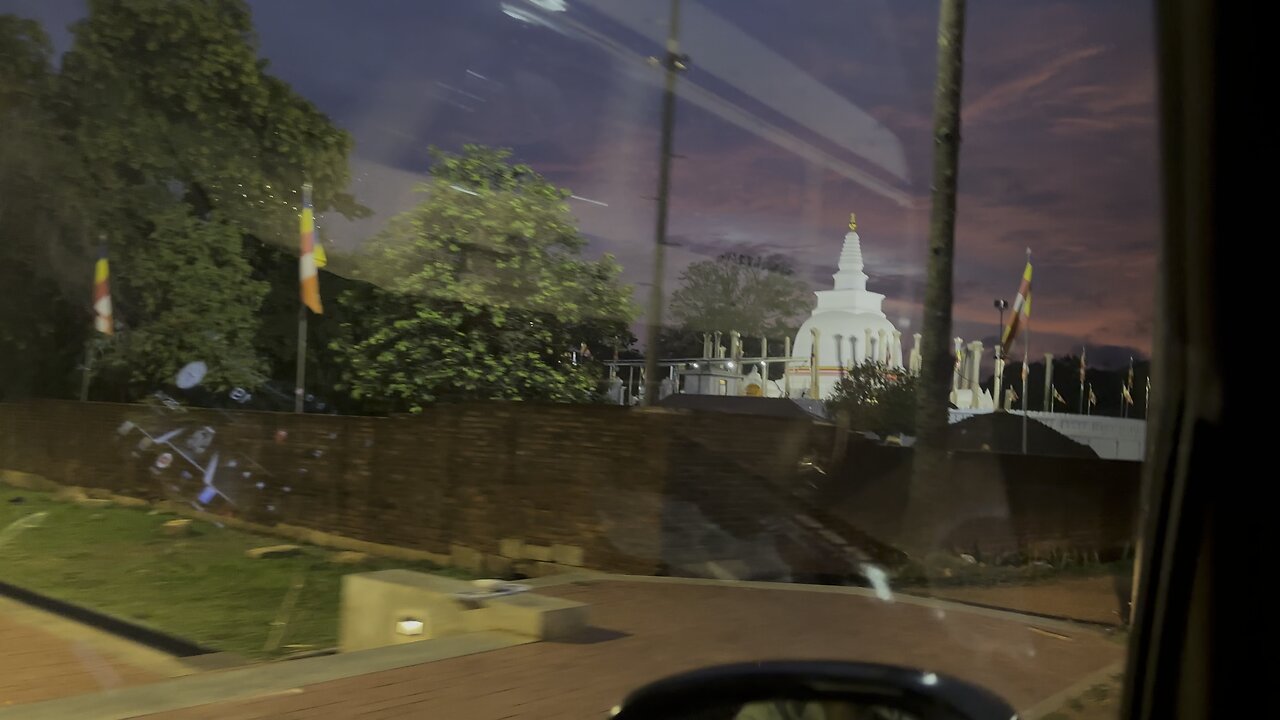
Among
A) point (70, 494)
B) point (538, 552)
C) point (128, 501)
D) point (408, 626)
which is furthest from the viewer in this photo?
point (70, 494)

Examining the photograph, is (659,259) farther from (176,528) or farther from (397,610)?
(176,528)

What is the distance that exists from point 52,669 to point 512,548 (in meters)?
5.69

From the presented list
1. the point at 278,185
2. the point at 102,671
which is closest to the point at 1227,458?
the point at 102,671

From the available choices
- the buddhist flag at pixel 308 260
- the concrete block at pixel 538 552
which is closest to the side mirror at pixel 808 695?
the concrete block at pixel 538 552

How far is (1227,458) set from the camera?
2021mm

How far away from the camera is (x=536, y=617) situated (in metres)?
7.06

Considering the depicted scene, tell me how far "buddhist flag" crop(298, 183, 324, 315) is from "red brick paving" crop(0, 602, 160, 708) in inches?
237

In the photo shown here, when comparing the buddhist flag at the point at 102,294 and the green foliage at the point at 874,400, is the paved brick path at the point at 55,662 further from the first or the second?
the green foliage at the point at 874,400

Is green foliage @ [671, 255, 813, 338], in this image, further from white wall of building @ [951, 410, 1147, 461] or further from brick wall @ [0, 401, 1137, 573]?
white wall of building @ [951, 410, 1147, 461]

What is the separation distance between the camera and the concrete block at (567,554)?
1115cm

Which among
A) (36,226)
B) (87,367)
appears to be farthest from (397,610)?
(87,367)

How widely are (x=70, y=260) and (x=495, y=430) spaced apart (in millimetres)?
8186

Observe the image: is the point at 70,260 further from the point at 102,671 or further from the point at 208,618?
the point at 102,671

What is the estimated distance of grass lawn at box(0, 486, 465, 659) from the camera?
8.85m
